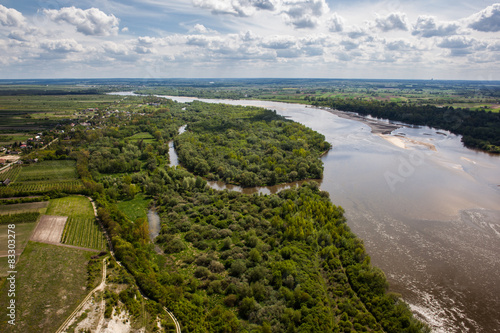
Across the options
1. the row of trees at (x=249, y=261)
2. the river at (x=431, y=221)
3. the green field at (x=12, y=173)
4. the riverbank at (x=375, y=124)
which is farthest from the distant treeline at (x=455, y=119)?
the green field at (x=12, y=173)

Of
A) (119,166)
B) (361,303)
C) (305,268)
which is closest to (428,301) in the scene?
(361,303)

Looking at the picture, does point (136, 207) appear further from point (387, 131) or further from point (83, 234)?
point (387, 131)

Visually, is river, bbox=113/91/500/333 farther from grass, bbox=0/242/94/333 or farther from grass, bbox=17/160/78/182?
grass, bbox=17/160/78/182

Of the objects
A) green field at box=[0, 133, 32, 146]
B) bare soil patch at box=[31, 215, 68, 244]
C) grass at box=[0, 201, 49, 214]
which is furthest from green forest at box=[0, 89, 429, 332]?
green field at box=[0, 133, 32, 146]

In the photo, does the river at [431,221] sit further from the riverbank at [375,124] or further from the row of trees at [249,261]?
the riverbank at [375,124]

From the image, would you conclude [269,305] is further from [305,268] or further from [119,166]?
[119,166]

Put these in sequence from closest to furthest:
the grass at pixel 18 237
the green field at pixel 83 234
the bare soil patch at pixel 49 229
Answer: the grass at pixel 18 237
the green field at pixel 83 234
the bare soil patch at pixel 49 229
